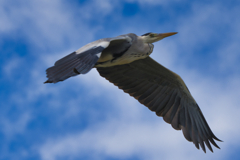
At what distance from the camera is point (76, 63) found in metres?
5.95

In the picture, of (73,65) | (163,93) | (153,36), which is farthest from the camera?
(163,93)

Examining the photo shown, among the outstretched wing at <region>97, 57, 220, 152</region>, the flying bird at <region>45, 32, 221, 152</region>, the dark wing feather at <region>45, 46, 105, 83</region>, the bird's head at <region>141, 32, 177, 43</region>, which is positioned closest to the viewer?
the dark wing feather at <region>45, 46, 105, 83</region>

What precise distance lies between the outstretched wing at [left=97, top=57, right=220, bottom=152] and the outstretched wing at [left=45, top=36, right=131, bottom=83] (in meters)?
2.44

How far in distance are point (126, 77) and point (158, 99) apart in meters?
1.09

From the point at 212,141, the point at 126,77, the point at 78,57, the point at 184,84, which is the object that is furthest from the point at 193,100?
the point at 78,57

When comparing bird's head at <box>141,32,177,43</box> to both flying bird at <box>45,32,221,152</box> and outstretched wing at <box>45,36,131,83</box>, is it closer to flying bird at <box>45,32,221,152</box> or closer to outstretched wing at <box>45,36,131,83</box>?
flying bird at <box>45,32,221,152</box>

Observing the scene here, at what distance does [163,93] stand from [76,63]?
12.6ft

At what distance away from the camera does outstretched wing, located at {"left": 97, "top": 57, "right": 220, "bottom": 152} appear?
28.7ft

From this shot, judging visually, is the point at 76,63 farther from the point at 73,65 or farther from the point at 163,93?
the point at 163,93

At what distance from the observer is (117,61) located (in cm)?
771

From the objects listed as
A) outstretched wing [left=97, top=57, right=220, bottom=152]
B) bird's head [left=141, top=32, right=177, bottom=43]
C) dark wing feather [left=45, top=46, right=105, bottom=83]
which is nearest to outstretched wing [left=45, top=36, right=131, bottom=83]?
dark wing feather [left=45, top=46, right=105, bottom=83]

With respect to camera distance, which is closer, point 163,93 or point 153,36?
point 153,36

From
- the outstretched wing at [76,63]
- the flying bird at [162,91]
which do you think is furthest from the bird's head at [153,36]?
the outstretched wing at [76,63]

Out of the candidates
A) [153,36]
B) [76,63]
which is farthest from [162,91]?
[76,63]
